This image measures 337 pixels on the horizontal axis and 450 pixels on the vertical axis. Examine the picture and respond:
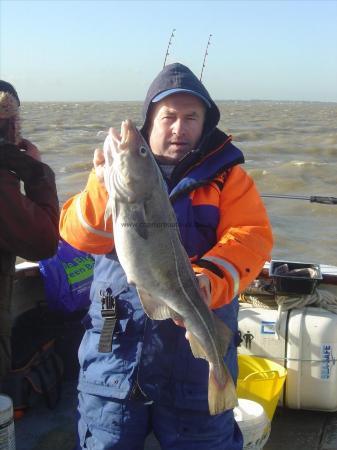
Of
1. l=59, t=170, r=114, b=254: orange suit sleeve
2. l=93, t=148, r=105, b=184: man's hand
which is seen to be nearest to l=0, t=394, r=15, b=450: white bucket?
l=59, t=170, r=114, b=254: orange suit sleeve

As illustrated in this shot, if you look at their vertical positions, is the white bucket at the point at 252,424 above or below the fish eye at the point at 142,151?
below

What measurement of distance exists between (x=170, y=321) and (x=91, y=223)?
1.98 ft

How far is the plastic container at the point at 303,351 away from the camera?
181 inches

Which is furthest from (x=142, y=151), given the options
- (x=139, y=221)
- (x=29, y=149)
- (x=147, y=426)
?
(x=147, y=426)

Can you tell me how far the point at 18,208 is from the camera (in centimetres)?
307

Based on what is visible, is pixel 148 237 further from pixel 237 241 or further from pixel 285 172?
pixel 285 172

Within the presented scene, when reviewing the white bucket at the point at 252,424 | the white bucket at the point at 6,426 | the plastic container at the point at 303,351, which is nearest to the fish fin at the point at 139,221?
the white bucket at the point at 6,426

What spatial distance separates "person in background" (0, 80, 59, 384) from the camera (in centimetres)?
308

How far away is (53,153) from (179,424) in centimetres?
2549

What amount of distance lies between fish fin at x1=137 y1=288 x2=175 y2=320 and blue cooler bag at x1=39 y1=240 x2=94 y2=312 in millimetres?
2500

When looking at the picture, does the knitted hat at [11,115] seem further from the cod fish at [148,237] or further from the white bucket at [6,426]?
the white bucket at [6,426]

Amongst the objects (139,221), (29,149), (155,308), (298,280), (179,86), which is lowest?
(298,280)

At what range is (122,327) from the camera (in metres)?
3.07

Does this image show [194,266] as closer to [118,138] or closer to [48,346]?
[118,138]
